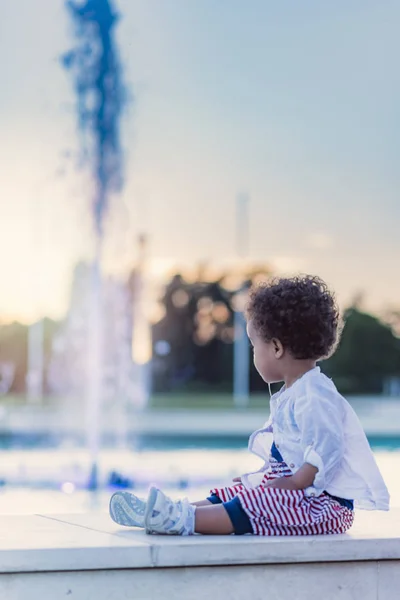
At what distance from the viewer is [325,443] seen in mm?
2676

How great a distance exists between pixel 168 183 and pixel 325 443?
66.8ft

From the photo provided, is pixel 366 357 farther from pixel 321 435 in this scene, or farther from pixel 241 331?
pixel 321 435

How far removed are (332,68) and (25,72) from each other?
7.59m

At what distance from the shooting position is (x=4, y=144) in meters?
18.1

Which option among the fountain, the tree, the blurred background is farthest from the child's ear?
the tree

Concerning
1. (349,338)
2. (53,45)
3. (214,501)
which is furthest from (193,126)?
(214,501)

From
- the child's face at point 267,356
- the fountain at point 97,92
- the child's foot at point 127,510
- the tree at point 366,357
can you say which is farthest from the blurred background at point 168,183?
the child's foot at point 127,510

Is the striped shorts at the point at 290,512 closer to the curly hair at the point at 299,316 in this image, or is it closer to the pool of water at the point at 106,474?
the curly hair at the point at 299,316

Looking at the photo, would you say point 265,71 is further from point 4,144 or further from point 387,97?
point 4,144

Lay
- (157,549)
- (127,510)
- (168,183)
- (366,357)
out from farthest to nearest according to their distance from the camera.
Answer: (366,357) → (168,183) → (127,510) → (157,549)

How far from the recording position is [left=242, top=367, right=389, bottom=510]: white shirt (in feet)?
8.80

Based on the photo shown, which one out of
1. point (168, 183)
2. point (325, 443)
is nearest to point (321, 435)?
point (325, 443)

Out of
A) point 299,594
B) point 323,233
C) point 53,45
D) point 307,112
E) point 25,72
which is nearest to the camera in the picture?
point 299,594

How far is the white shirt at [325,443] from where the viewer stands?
8.80 ft
